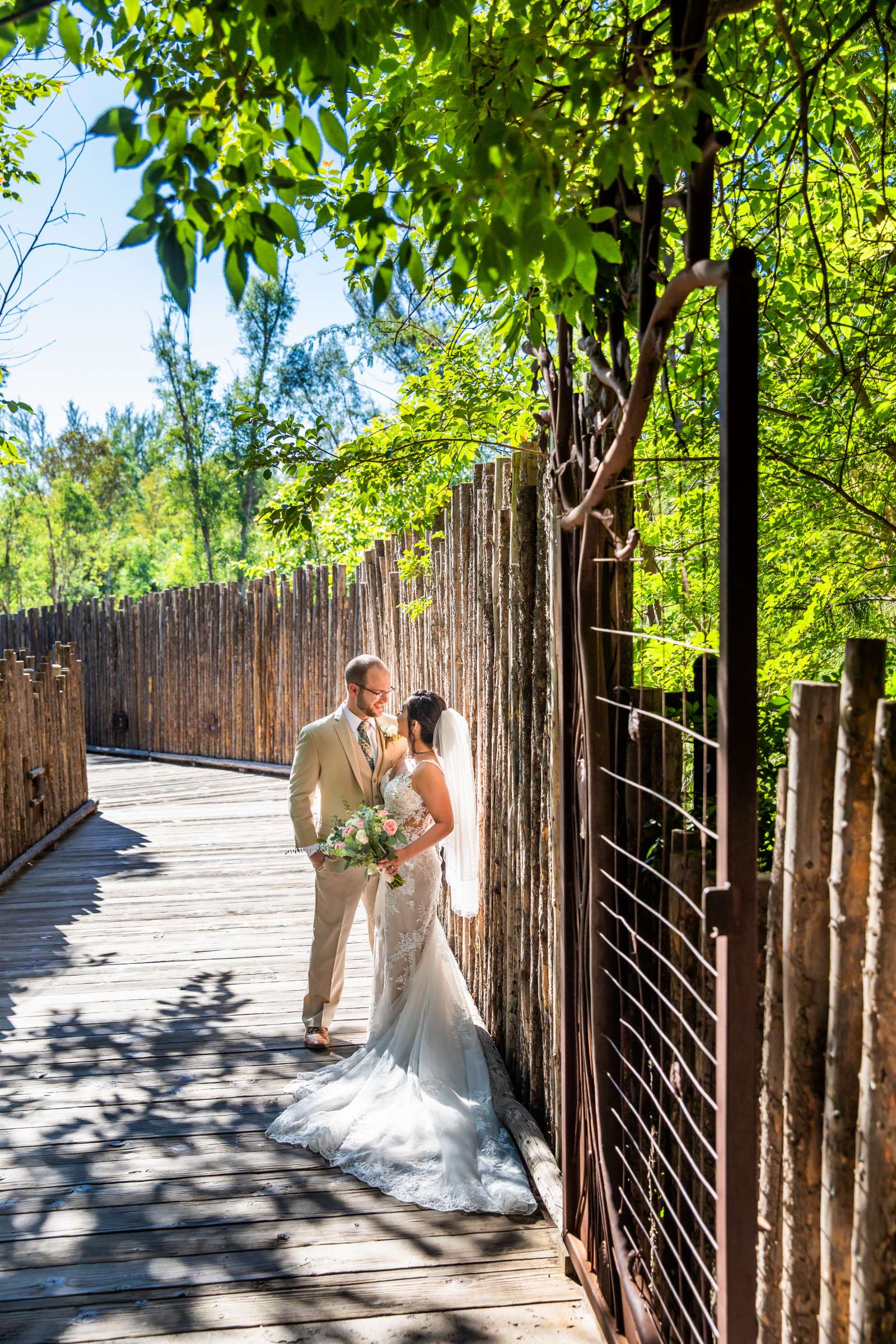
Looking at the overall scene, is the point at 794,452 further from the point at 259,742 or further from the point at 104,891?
the point at 259,742

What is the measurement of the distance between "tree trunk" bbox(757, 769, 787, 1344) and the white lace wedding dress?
176 centimetres

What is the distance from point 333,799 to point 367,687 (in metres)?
0.60

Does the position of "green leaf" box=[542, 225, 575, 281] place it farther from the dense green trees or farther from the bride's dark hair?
the bride's dark hair

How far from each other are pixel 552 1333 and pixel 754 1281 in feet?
4.49

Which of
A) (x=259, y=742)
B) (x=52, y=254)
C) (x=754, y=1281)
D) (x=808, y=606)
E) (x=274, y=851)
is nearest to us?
(x=754, y=1281)

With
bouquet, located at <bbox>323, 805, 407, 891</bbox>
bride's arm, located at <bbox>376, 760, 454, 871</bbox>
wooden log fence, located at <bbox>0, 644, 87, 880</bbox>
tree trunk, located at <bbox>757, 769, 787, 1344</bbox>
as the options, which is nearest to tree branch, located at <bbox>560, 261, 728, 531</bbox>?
tree trunk, located at <bbox>757, 769, 787, 1344</bbox>

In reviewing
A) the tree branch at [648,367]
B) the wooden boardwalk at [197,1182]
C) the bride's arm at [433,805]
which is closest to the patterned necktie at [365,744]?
the bride's arm at [433,805]

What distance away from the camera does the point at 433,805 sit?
4.57 m

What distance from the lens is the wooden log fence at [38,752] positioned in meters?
8.60

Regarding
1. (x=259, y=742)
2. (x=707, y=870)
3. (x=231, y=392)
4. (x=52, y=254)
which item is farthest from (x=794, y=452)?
(x=231, y=392)

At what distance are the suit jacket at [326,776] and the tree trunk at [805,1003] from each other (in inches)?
141

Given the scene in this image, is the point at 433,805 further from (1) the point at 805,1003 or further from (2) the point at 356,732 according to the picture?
(1) the point at 805,1003

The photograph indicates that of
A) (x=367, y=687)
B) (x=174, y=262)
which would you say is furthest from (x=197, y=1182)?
(x=174, y=262)

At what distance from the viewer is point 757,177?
475 cm
